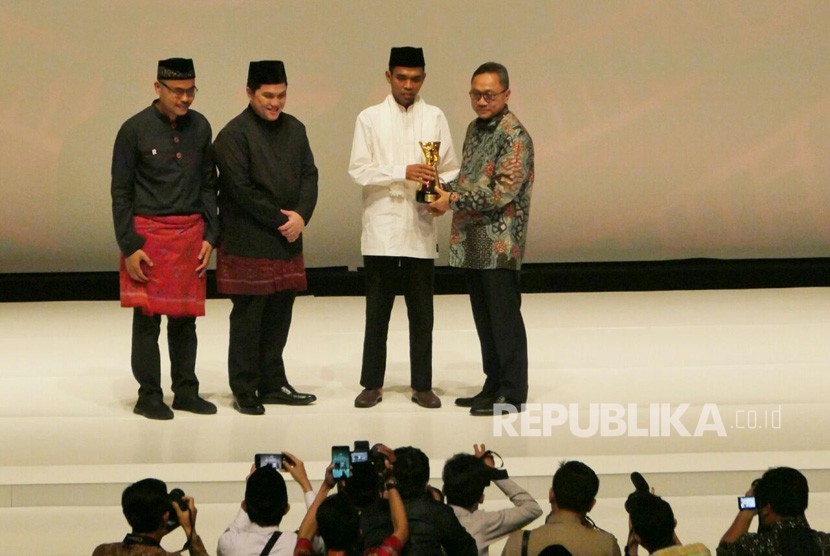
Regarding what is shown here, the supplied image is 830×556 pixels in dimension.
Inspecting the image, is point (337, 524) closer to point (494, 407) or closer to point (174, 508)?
point (174, 508)

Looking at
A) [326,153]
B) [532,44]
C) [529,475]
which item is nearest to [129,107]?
[326,153]

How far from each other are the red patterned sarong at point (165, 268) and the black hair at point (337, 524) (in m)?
1.84

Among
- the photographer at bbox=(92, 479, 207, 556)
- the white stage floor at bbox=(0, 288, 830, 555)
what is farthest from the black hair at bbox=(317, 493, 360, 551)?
the white stage floor at bbox=(0, 288, 830, 555)

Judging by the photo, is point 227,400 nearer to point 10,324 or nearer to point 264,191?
point 264,191

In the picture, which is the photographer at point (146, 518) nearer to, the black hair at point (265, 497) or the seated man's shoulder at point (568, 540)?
the black hair at point (265, 497)

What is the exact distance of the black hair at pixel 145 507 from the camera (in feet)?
10.2

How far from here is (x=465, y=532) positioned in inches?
126

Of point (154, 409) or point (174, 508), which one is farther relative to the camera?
point (154, 409)

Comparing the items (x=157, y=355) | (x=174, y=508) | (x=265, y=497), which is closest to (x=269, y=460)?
(x=265, y=497)

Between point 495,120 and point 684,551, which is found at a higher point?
point 495,120

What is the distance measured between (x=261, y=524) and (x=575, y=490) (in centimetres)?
74

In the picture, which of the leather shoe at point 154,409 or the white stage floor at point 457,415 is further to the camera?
the leather shoe at point 154,409

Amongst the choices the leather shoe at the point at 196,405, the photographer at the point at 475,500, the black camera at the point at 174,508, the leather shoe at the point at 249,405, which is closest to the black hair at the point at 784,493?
the photographer at the point at 475,500

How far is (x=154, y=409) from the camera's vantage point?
4.77 metres
